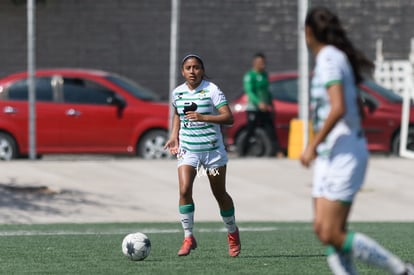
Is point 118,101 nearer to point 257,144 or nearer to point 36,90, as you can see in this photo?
point 36,90

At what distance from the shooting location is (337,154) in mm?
8148

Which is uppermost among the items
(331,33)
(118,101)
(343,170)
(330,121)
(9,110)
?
(331,33)

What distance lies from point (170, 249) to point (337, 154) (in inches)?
195

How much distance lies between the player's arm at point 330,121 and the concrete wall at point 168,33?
2251cm

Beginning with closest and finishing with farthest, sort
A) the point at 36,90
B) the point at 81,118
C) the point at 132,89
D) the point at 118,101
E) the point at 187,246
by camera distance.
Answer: the point at 187,246, the point at 81,118, the point at 118,101, the point at 36,90, the point at 132,89

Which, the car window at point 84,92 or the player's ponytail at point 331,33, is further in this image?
the car window at point 84,92

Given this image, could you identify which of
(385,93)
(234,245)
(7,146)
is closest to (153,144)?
(7,146)

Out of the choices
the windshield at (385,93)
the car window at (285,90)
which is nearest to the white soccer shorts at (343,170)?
the car window at (285,90)

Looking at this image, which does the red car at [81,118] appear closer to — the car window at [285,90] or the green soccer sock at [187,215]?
the car window at [285,90]

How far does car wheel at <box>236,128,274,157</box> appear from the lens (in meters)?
24.2

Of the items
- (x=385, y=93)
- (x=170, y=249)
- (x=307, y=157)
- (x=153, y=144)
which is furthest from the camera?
(x=385, y=93)

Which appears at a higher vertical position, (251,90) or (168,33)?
(168,33)

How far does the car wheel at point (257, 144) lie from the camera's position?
953 inches

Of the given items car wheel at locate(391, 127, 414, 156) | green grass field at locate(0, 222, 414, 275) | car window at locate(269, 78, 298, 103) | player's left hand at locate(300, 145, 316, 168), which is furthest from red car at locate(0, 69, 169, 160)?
player's left hand at locate(300, 145, 316, 168)
